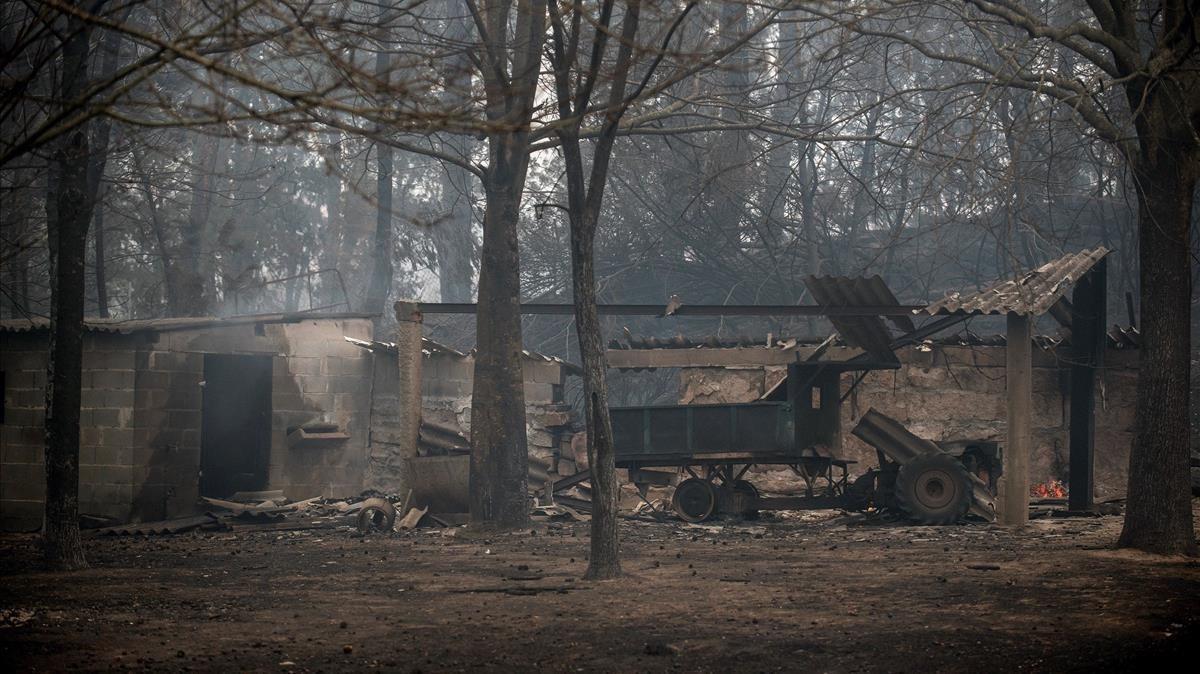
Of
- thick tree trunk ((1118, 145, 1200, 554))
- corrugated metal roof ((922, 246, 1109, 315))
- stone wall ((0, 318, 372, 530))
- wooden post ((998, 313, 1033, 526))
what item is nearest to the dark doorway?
stone wall ((0, 318, 372, 530))

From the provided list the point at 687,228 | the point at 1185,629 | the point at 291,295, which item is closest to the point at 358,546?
the point at 1185,629

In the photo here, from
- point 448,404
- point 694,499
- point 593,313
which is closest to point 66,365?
point 593,313

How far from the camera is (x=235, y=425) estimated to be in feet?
70.5

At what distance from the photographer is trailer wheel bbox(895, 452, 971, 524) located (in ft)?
54.6

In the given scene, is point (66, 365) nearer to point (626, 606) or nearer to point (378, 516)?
point (378, 516)

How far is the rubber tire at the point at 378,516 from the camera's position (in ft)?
55.7

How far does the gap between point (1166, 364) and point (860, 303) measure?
4784 millimetres

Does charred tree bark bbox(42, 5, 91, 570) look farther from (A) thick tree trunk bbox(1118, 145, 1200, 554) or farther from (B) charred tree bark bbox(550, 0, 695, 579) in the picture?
(A) thick tree trunk bbox(1118, 145, 1200, 554)

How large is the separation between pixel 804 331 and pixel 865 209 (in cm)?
528

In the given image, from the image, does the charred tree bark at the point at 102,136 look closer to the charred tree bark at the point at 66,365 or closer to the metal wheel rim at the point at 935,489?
the charred tree bark at the point at 66,365

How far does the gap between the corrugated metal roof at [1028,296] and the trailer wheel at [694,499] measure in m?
4.37

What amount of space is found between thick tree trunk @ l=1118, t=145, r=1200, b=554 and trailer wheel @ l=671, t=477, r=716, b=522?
6798 mm

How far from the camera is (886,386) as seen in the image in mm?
20547

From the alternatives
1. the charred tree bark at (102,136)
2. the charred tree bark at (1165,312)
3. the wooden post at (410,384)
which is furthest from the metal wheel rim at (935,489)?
the charred tree bark at (102,136)
